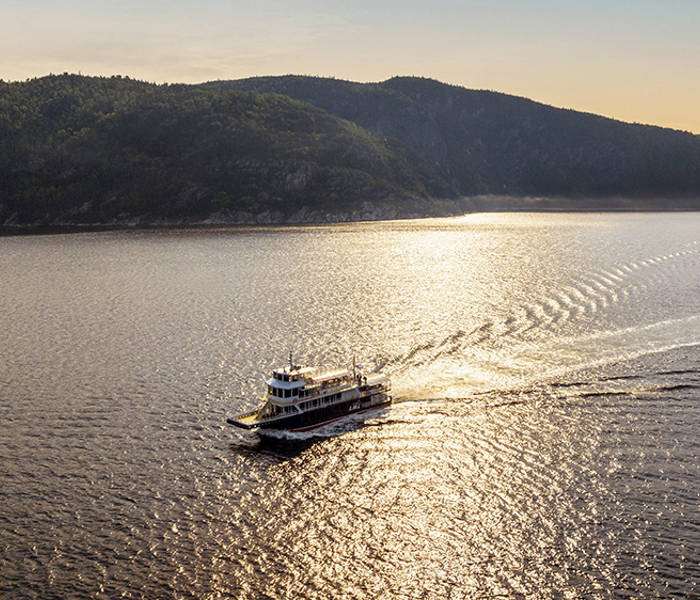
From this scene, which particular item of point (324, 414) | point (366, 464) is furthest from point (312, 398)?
point (366, 464)

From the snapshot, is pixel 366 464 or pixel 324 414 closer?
pixel 366 464

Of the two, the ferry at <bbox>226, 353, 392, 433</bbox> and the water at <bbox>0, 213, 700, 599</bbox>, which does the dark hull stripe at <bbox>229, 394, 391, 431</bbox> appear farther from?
the water at <bbox>0, 213, 700, 599</bbox>

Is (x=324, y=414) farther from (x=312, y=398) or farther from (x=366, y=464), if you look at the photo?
(x=366, y=464)

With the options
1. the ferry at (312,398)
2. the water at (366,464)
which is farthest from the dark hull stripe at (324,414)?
the water at (366,464)

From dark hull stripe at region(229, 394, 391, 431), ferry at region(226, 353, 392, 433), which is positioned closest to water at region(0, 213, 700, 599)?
dark hull stripe at region(229, 394, 391, 431)

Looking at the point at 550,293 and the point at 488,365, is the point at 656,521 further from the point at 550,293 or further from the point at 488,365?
the point at 550,293

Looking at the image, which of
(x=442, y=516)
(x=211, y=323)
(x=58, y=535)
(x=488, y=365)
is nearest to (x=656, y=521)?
(x=442, y=516)

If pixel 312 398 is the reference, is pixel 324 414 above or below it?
below
